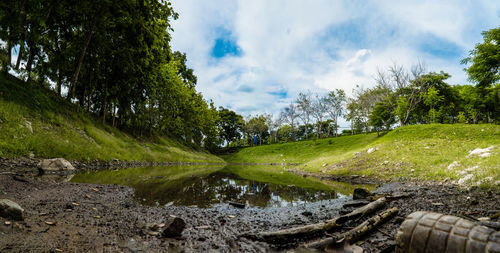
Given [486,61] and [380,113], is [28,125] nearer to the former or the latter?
[486,61]

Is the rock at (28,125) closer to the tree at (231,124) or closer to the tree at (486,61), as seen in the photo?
the tree at (486,61)

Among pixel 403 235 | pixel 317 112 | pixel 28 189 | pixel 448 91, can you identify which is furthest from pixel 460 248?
pixel 317 112

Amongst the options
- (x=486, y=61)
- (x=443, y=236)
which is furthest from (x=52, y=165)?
(x=486, y=61)

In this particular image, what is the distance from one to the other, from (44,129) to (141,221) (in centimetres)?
1679

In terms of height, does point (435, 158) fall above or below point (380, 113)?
below

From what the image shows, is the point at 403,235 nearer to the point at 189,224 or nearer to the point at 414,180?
the point at 189,224

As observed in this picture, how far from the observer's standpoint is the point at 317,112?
261 feet

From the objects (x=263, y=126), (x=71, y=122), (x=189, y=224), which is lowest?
(x=189, y=224)

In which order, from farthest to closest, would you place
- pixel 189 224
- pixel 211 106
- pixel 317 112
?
1. pixel 317 112
2. pixel 211 106
3. pixel 189 224

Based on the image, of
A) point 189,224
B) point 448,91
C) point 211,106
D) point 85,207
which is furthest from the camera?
point 211,106

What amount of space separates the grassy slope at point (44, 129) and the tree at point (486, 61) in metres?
46.7

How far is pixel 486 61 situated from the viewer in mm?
27594

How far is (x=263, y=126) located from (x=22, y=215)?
91407mm

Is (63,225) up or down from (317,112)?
down
